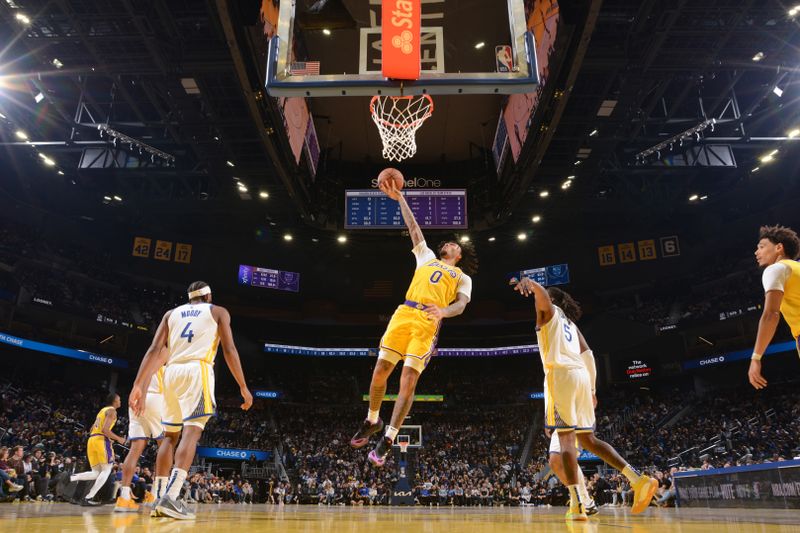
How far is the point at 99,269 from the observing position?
26531mm

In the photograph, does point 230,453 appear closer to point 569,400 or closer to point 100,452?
point 100,452

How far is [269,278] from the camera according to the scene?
28.6 meters

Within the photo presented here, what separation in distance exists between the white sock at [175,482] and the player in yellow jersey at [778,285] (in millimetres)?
4241

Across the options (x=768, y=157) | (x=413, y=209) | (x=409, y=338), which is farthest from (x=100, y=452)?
(x=768, y=157)

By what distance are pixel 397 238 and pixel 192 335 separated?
56.6 ft

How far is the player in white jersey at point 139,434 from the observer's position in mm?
6078

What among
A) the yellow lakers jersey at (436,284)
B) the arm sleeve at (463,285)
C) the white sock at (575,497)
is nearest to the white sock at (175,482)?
the yellow lakers jersey at (436,284)

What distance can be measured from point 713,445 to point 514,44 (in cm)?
1859

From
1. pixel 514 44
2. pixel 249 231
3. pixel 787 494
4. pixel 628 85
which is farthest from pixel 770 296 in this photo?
pixel 249 231

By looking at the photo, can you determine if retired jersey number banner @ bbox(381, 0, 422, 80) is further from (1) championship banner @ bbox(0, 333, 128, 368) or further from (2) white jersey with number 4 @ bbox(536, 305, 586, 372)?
(1) championship banner @ bbox(0, 333, 128, 368)

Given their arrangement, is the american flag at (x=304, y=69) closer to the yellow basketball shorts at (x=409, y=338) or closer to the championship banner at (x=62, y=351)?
the yellow basketball shorts at (x=409, y=338)

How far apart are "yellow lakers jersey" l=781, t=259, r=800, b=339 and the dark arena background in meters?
0.03

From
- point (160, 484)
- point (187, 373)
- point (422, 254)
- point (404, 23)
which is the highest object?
point (404, 23)

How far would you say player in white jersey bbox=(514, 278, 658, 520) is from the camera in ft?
15.8
